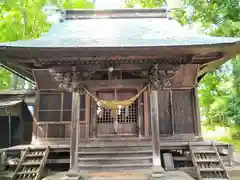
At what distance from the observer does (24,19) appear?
12.4m

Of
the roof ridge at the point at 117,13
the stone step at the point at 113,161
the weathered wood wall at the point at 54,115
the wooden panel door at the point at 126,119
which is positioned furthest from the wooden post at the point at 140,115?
the roof ridge at the point at 117,13

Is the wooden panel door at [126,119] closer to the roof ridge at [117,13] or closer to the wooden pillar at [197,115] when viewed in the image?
the wooden pillar at [197,115]

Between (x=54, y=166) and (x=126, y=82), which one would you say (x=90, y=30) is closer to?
(x=126, y=82)

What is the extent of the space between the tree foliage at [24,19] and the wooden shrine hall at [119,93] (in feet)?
13.9

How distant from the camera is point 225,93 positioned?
12.6m

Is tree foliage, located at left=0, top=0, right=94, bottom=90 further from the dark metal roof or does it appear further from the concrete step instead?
the concrete step

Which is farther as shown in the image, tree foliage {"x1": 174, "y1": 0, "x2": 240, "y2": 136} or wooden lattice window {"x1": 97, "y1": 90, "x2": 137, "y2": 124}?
tree foliage {"x1": 174, "y1": 0, "x2": 240, "y2": 136}

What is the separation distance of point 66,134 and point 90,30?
150 inches

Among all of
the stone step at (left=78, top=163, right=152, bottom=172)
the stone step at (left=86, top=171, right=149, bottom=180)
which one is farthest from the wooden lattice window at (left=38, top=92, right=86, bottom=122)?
the stone step at (left=86, top=171, right=149, bottom=180)

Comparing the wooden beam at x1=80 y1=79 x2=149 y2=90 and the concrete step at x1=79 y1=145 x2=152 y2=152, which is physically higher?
the wooden beam at x1=80 y1=79 x2=149 y2=90

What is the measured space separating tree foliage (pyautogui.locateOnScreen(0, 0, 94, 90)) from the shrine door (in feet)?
21.2

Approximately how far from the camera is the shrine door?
673 cm

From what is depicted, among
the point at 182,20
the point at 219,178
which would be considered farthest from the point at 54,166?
the point at 182,20

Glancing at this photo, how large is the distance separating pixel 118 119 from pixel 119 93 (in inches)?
34.2
